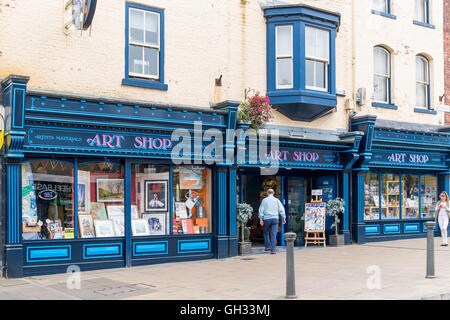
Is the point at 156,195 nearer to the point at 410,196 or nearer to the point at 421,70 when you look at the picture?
the point at 410,196

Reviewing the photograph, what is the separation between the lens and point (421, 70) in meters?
19.5

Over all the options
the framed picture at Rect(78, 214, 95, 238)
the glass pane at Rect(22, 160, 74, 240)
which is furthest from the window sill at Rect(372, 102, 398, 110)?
the glass pane at Rect(22, 160, 74, 240)

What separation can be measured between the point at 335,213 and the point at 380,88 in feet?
16.5

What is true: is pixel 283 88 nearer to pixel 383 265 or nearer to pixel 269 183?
pixel 269 183

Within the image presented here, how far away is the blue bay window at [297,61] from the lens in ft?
49.9

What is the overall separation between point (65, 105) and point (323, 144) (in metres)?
7.87

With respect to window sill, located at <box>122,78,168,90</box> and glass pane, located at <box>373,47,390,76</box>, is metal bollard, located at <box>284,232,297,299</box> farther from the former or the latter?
glass pane, located at <box>373,47,390,76</box>

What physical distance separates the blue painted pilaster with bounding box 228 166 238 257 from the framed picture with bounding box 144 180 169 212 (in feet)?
5.75

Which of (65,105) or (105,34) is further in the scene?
(105,34)

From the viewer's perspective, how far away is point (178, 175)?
1347 cm

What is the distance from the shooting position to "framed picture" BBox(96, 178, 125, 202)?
12258 mm

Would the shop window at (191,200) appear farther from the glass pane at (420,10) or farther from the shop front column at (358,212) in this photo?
the glass pane at (420,10)

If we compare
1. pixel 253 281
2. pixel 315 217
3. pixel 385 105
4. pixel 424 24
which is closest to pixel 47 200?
pixel 253 281
